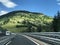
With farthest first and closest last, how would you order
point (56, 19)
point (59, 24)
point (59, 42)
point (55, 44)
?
point (56, 19)
point (59, 24)
point (55, 44)
point (59, 42)

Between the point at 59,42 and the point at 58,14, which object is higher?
the point at 58,14

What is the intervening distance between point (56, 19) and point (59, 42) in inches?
5113

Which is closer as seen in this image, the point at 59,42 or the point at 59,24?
the point at 59,42

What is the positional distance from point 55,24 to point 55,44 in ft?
389

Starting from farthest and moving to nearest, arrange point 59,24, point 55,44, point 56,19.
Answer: point 56,19, point 59,24, point 55,44

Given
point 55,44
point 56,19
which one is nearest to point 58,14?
point 56,19

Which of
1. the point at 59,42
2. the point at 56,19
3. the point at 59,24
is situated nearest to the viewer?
the point at 59,42

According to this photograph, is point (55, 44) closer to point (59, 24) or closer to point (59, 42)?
point (59, 42)

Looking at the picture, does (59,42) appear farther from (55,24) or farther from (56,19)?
(56,19)

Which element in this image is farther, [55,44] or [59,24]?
[59,24]

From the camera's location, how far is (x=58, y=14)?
534 ft

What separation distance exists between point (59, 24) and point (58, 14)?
64.1ft

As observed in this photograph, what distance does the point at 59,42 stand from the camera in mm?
26406

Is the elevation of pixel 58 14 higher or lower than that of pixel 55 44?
higher
